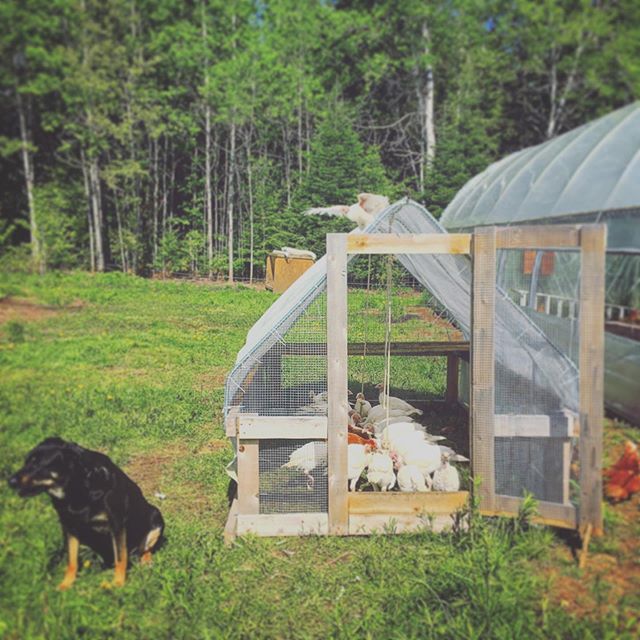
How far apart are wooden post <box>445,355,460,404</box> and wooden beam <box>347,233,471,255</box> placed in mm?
2281

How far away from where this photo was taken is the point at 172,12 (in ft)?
14.9

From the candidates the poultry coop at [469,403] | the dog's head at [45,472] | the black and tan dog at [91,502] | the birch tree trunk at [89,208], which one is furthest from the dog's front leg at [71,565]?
the birch tree trunk at [89,208]

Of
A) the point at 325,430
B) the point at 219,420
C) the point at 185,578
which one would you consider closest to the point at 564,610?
the point at 325,430

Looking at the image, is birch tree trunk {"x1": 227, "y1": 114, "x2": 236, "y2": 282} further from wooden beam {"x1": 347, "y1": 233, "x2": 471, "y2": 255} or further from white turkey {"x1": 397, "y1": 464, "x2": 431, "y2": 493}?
white turkey {"x1": 397, "y1": 464, "x2": 431, "y2": 493}

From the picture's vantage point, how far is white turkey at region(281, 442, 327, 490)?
10.8ft

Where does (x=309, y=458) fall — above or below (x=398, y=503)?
above

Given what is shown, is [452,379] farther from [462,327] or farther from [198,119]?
[198,119]

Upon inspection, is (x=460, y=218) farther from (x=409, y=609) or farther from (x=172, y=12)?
(x=409, y=609)

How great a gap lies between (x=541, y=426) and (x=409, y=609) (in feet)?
3.47

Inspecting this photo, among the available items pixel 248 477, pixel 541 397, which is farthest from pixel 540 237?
pixel 248 477

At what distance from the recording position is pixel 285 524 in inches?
125

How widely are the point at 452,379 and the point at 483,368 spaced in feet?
7.25

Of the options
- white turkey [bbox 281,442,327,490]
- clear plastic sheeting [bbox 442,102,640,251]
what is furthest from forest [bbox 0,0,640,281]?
white turkey [bbox 281,442,327,490]

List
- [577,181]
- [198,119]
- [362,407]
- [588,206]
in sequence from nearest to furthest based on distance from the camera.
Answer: [362,407] < [588,206] < [577,181] < [198,119]
